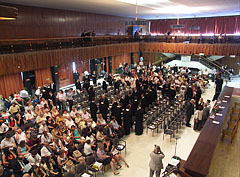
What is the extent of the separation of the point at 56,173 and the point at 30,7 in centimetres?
1400

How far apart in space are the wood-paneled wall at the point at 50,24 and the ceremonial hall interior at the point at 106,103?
0.08 metres

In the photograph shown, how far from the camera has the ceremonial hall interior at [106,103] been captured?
7.05 metres

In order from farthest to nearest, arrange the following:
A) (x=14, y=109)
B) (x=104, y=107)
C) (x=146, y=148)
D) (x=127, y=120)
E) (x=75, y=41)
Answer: (x=75, y=41)
(x=104, y=107)
(x=14, y=109)
(x=127, y=120)
(x=146, y=148)

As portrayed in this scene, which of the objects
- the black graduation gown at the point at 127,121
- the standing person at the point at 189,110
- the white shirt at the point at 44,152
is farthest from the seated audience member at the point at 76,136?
the standing person at the point at 189,110

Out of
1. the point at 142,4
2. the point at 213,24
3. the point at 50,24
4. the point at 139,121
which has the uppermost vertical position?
the point at 142,4

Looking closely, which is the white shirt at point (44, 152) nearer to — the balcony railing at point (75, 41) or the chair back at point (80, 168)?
the chair back at point (80, 168)

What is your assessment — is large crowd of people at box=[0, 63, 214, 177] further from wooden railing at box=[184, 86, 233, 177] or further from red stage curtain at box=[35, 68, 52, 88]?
red stage curtain at box=[35, 68, 52, 88]

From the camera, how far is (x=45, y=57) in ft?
48.9

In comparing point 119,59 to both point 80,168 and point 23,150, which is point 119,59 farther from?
point 80,168

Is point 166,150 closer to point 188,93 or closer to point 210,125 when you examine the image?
point 210,125

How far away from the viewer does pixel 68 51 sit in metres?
16.5

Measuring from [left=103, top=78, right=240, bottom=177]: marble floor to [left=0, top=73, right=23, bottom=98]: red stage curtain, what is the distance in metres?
9.75

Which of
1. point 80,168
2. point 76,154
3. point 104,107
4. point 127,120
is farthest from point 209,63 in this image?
point 80,168

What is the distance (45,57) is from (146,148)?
10.6 metres
